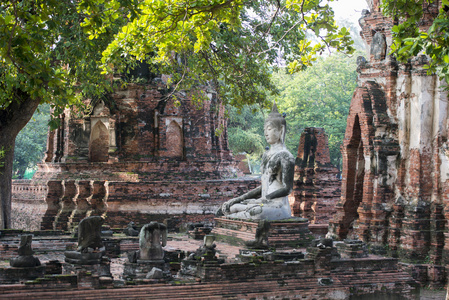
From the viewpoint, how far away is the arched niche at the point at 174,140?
18984 mm

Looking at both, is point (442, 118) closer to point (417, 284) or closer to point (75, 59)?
point (417, 284)

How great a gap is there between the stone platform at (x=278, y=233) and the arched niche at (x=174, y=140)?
8.09 metres

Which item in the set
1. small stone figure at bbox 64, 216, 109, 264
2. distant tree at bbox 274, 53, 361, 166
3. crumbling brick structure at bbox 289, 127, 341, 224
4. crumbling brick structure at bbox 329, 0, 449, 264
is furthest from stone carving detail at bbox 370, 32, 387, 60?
distant tree at bbox 274, 53, 361, 166

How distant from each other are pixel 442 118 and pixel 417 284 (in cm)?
340

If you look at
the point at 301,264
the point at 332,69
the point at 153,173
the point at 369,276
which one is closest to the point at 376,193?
the point at 369,276

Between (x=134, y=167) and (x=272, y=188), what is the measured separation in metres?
8.12

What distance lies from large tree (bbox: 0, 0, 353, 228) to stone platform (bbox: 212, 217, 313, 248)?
2.82 m

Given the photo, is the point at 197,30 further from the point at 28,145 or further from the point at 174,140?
the point at 28,145

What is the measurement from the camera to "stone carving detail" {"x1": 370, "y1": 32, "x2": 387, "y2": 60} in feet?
41.5

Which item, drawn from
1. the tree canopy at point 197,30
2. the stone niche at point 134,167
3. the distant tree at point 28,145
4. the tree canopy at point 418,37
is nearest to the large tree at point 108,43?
the tree canopy at point 197,30

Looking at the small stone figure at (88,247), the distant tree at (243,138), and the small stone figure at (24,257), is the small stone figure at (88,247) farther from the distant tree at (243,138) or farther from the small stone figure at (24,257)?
the distant tree at (243,138)

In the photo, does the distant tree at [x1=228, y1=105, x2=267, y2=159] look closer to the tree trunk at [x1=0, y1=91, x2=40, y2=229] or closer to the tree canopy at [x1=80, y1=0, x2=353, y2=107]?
the tree canopy at [x1=80, y1=0, x2=353, y2=107]

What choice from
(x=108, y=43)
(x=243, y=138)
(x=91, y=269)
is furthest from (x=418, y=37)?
(x=243, y=138)

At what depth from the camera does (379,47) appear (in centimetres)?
1265
